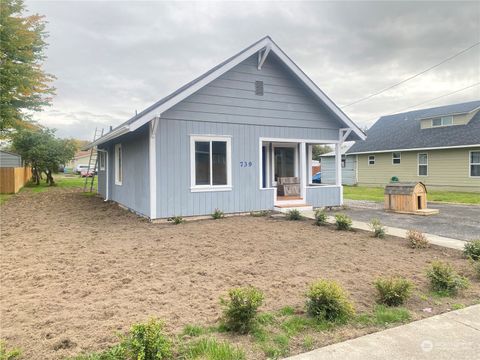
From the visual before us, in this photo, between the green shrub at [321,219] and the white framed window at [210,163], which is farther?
the white framed window at [210,163]

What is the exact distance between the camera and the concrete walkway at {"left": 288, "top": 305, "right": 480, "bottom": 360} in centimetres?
268

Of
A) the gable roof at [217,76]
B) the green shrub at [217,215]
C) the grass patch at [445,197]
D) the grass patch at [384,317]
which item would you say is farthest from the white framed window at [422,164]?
the grass patch at [384,317]

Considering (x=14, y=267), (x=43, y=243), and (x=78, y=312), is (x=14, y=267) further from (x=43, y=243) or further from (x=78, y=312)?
(x=78, y=312)

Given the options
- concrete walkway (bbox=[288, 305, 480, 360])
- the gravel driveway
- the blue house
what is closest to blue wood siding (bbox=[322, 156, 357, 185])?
the gravel driveway

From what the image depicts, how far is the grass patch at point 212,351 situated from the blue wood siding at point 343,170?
26.3 meters

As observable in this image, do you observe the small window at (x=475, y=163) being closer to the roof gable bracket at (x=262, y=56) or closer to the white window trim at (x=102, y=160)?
the roof gable bracket at (x=262, y=56)

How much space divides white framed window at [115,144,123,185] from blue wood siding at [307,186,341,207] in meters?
7.21

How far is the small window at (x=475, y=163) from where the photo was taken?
1875cm

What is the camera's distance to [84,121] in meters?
53.6

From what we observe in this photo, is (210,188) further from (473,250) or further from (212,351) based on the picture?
(212,351)

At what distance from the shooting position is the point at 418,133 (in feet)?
75.7

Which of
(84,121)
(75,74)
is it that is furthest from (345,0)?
(84,121)

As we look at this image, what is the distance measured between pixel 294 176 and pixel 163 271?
29.0 feet

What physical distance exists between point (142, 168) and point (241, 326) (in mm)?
7636
